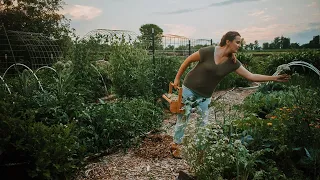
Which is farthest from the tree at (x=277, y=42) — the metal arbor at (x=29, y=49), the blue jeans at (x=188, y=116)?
the metal arbor at (x=29, y=49)

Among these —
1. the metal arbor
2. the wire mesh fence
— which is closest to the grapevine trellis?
the wire mesh fence

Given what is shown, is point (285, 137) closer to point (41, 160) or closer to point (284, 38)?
point (284, 38)

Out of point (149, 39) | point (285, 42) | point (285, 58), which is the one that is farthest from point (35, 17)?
point (285, 42)

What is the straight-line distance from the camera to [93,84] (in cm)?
614

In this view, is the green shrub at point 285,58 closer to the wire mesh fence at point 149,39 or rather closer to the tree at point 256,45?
the wire mesh fence at point 149,39

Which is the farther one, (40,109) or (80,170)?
(40,109)

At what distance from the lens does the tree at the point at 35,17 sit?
1115 cm

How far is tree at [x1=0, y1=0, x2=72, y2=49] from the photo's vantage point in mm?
11148

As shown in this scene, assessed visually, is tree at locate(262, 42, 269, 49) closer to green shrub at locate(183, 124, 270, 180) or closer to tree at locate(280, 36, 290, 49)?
tree at locate(280, 36, 290, 49)

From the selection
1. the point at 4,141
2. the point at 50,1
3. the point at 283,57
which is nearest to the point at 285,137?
the point at 4,141

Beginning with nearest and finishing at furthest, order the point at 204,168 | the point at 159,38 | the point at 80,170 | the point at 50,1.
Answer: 1. the point at 204,168
2. the point at 80,170
3. the point at 159,38
4. the point at 50,1

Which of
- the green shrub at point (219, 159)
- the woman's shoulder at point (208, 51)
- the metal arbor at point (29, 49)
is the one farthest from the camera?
the metal arbor at point (29, 49)

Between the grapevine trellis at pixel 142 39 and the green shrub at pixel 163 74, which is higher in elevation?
Result: the grapevine trellis at pixel 142 39

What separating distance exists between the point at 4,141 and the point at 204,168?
5.67 ft
